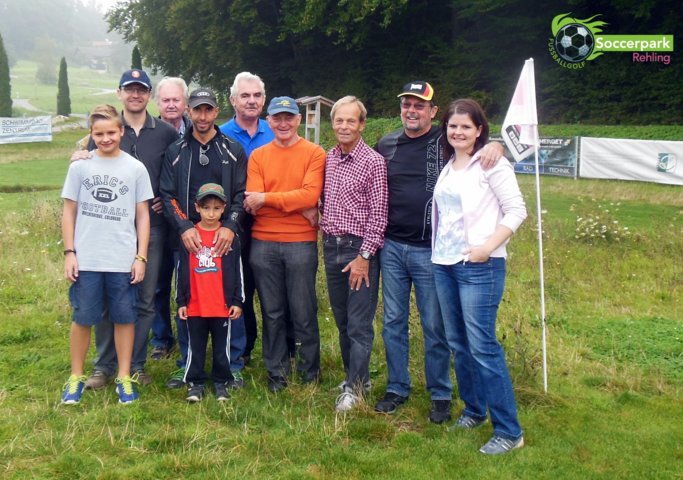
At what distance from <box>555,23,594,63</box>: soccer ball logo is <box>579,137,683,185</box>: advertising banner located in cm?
924

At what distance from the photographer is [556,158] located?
2059 cm

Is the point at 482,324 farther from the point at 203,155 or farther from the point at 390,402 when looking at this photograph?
the point at 203,155

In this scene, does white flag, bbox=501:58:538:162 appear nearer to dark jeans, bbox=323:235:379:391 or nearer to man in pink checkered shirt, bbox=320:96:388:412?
man in pink checkered shirt, bbox=320:96:388:412

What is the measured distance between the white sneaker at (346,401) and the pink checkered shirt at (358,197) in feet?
3.20

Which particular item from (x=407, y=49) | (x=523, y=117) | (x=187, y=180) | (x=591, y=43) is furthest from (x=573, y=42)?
(x=187, y=180)

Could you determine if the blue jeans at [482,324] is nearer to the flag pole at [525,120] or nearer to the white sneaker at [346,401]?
the white sneaker at [346,401]

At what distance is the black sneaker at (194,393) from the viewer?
4.69 metres

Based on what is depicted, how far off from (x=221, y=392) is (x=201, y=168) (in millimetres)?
1564

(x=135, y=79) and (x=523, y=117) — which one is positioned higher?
(x=135, y=79)

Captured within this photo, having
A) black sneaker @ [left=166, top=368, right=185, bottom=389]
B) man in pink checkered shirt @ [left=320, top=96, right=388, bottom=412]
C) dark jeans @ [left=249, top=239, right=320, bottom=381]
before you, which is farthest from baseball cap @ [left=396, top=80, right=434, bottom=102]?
black sneaker @ [left=166, top=368, right=185, bottom=389]

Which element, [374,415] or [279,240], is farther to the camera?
[279,240]

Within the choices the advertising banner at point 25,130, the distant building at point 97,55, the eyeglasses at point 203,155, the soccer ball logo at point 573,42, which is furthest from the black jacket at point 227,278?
the distant building at point 97,55

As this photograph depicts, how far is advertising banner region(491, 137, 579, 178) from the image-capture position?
65.8 ft

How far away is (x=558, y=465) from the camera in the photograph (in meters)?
3.92
